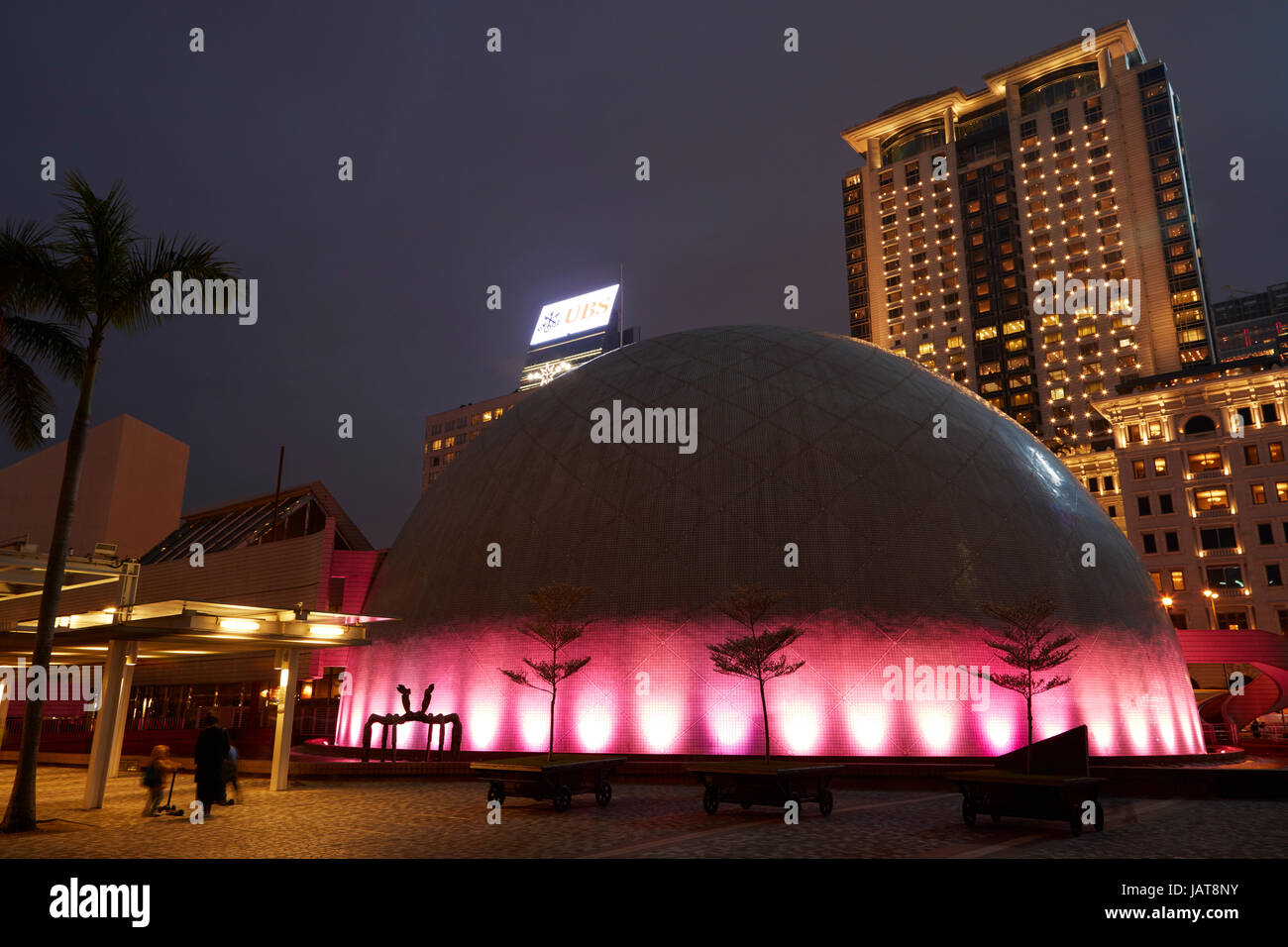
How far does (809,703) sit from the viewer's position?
78.4 feet

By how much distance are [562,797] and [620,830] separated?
323cm

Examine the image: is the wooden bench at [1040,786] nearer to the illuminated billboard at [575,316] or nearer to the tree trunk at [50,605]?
the tree trunk at [50,605]

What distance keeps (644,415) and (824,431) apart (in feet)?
21.5

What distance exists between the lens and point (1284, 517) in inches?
→ 3078

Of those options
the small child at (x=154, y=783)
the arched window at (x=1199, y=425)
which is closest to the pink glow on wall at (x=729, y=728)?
the small child at (x=154, y=783)

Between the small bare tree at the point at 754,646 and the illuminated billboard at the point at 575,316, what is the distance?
4441 inches

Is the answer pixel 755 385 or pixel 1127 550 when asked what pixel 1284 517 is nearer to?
pixel 1127 550

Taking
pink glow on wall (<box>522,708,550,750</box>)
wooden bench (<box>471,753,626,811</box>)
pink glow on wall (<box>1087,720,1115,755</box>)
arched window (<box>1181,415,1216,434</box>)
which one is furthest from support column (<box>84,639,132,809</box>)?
arched window (<box>1181,415,1216,434</box>)

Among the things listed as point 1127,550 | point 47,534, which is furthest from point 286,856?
point 47,534

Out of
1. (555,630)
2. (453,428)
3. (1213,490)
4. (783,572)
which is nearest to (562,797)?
(555,630)

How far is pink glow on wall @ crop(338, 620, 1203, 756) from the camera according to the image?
23.6 meters

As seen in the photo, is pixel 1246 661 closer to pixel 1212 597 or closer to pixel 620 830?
pixel 620 830

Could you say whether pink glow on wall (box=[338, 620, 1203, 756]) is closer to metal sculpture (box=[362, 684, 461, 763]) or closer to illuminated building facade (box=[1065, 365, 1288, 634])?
metal sculpture (box=[362, 684, 461, 763])
